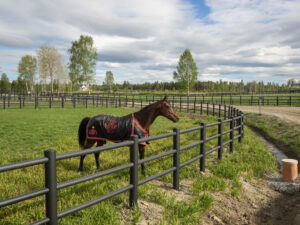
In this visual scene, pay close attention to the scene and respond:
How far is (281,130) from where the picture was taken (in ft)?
41.6

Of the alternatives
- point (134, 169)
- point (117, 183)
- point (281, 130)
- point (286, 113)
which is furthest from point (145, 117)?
point (286, 113)

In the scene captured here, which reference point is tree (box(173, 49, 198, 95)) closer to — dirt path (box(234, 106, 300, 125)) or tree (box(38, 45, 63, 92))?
tree (box(38, 45, 63, 92))

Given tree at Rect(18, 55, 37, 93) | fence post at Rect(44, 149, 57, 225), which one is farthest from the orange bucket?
tree at Rect(18, 55, 37, 93)

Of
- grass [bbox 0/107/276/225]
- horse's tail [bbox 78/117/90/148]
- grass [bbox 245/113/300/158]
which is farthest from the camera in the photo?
grass [bbox 245/113/300/158]

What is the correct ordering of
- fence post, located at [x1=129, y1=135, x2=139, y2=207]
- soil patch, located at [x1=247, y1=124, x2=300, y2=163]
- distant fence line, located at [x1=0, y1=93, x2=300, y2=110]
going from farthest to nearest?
distant fence line, located at [x1=0, y1=93, x2=300, y2=110]
soil patch, located at [x1=247, y1=124, x2=300, y2=163]
fence post, located at [x1=129, y1=135, x2=139, y2=207]

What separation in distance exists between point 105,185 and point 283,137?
9.75m

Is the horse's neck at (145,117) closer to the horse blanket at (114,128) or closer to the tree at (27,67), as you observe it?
the horse blanket at (114,128)

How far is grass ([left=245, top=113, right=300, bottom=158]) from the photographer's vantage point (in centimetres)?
995

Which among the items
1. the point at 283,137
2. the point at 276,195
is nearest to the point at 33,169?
the point at 276,195

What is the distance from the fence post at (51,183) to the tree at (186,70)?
62279mm

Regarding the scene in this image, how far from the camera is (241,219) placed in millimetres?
3898

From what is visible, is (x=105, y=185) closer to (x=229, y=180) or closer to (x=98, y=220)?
(x=98, y=220)

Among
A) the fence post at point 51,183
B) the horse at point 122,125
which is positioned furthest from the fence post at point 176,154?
the fence post at point 51,183

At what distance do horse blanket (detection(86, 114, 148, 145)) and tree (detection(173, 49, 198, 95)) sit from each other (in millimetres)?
59246
